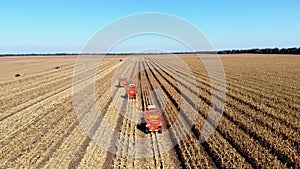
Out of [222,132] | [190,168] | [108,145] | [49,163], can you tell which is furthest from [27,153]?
[222,132]

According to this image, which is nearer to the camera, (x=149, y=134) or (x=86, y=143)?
(x=86, y=143)

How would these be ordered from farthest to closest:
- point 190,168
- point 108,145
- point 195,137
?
point 195,137 → point 108,145 → point 190,168

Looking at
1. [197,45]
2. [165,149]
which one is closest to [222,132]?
[165,149]

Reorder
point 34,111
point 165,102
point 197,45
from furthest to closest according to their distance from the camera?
point 165,102 < point 34,111 < point 197,45

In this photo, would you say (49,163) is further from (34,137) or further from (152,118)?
(152,118)

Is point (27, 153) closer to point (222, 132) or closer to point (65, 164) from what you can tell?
point (65, 164)

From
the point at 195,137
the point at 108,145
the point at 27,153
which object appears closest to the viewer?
the point at 27,153

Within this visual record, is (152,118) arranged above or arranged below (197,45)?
below

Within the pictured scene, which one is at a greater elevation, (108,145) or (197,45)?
(197,45)

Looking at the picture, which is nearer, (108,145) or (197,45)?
(108,145)
